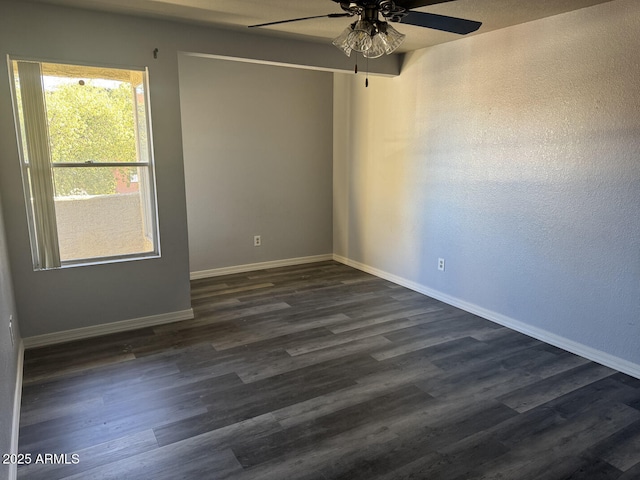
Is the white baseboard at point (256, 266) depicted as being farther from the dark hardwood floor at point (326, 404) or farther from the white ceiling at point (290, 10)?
the white ceiling at point (290, 10)

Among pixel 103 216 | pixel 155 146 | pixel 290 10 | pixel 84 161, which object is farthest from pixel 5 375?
pixel 290 10

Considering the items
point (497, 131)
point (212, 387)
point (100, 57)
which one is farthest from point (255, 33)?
point (212, 387)

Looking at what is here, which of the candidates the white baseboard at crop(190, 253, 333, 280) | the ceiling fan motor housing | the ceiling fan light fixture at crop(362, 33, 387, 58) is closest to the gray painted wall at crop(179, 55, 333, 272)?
the white baseboard at crop(190, 253, 333, 280)

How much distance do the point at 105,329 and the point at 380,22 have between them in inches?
117

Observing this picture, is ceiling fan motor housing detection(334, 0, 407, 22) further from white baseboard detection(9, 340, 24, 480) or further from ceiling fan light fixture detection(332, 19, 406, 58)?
white baseboard detection(9, 340, 24, 480)

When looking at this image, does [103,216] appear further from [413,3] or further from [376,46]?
[413,3]

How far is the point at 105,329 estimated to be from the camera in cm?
336

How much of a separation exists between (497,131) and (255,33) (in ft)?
7.03

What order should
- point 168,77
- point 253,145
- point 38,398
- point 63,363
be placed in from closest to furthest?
point 38,398
point 63,363
point 168,77
point 253,145

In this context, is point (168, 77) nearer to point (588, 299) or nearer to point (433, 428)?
point (433, 428)

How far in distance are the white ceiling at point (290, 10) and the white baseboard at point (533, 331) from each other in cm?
230

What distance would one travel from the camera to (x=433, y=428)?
2.21 meters

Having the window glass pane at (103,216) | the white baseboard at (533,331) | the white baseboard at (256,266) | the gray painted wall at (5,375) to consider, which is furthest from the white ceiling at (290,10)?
the white baseboard at (256,266)

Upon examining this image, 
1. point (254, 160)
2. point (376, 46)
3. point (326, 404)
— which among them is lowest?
point (326, 404)
